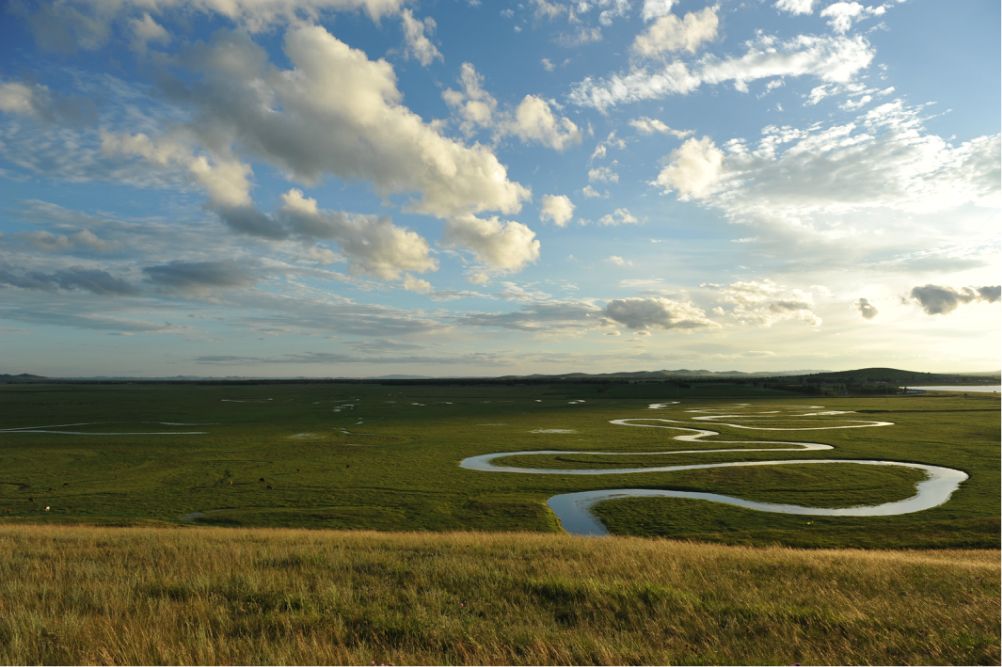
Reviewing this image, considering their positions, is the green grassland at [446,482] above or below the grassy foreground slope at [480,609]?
below

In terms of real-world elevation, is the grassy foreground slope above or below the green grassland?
above

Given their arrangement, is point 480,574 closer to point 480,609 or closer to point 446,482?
point 480,609

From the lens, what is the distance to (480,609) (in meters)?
11.3

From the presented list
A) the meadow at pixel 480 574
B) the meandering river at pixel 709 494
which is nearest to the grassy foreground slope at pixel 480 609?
the meadow at pixel 480 574

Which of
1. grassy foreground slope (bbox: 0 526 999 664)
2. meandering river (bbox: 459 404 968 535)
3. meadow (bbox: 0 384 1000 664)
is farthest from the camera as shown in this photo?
meandering river (bbox: 459 404 968 535)

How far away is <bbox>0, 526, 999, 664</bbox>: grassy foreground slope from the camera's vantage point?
9.05 metres

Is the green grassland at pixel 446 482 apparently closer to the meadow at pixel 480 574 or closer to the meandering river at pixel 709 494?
the meadow at pixel 480 574

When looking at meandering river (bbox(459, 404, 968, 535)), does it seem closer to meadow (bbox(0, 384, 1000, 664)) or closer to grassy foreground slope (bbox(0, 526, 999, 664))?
meadow (bbox(0, 384, 1000, 664))

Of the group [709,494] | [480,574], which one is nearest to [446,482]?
[709,494]

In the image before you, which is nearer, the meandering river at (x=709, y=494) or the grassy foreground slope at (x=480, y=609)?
the grassy foreground slope at (x=480, y=609)

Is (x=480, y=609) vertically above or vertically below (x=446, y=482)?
above

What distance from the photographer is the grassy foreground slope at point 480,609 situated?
905 centimetres

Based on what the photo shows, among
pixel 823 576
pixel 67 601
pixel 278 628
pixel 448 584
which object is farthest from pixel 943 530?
pixel 67 601

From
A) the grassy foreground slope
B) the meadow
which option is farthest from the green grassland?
the grassy foreground slope
